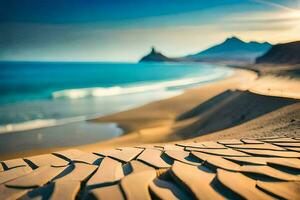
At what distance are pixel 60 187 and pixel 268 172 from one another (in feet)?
5.77

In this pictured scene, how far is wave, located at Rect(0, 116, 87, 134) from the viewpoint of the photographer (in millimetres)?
14111

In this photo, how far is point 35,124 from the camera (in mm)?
15117

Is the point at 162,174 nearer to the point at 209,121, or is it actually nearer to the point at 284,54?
the point at 209,121

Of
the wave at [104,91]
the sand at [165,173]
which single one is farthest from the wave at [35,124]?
the wave at [104,91]

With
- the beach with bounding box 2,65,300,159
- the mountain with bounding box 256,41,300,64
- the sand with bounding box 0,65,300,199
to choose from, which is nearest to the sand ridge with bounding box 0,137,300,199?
the sand with bounding box 0,65,300,199

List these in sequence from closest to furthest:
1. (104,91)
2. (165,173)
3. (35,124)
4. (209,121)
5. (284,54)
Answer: (165,173), (209,121), (35,124), (104,91), (284,54)

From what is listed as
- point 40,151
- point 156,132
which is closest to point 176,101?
point 156,132

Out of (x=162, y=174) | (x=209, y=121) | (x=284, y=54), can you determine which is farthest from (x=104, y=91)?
(x=284, y=54)

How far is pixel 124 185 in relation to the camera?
265 cm

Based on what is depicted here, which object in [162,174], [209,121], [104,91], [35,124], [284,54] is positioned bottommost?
[35,124]

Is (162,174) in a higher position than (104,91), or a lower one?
higher

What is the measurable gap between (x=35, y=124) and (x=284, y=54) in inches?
3504

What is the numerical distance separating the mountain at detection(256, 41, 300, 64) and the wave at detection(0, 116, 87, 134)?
7015 cm

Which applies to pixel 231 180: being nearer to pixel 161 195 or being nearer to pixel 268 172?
pixel 268 172
